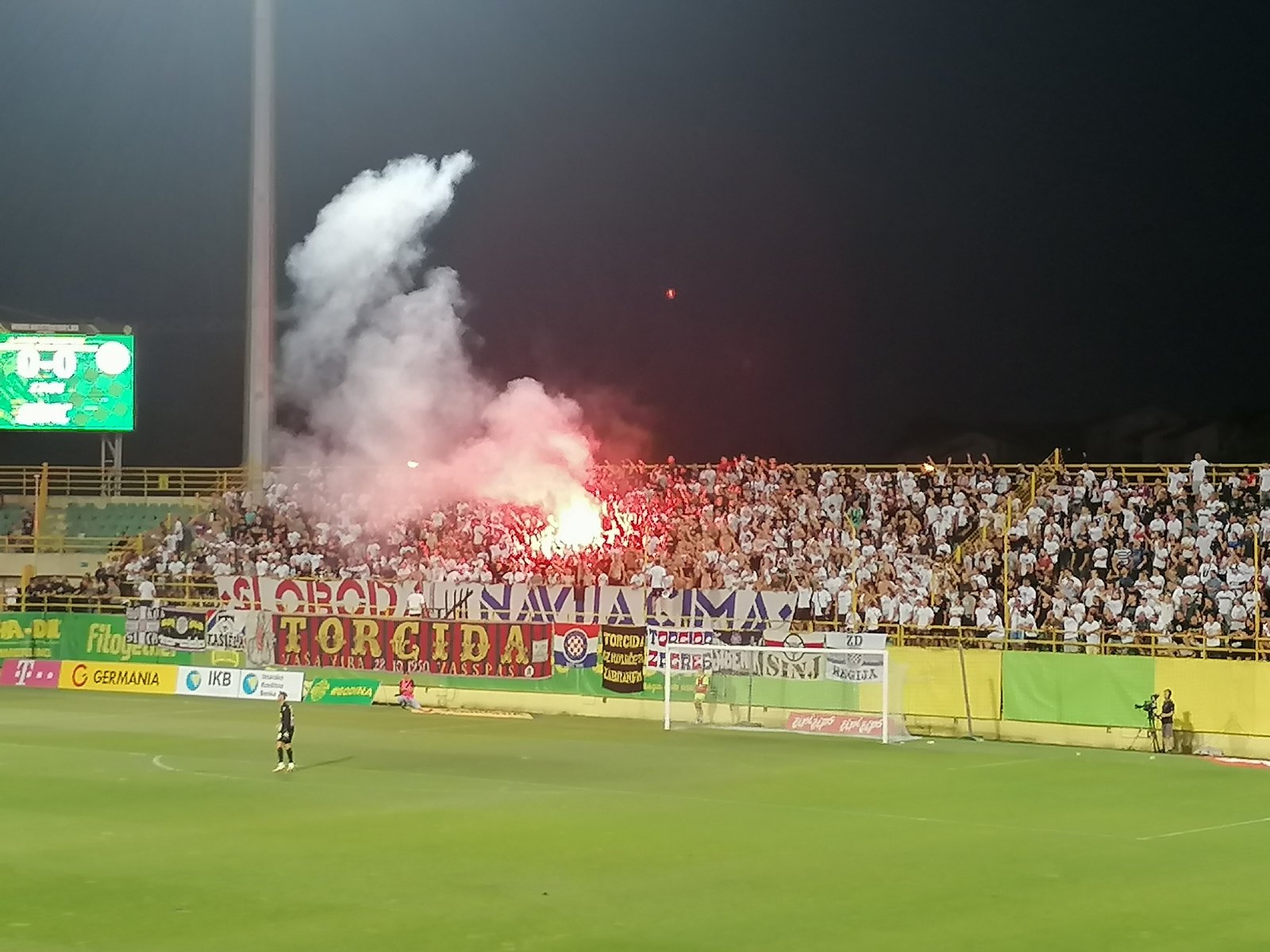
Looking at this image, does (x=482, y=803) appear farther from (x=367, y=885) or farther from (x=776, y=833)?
(x=367, y=885)

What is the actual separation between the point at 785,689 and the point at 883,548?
4.69 metres

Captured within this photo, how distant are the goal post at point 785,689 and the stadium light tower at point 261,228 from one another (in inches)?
695

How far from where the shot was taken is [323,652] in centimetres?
4353

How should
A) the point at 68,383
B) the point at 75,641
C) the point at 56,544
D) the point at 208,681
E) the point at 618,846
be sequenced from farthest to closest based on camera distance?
1. the point at 68,383
2. the point at 56,544
3. the point at 75,641
4. the point at 208,681
5. the point at 618,846

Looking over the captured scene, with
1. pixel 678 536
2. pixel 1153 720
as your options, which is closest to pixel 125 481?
pixel 678 536

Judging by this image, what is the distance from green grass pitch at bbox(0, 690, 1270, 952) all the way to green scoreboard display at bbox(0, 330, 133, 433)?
22.5m

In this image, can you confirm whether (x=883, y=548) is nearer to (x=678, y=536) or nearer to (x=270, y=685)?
(x=678, y=536)

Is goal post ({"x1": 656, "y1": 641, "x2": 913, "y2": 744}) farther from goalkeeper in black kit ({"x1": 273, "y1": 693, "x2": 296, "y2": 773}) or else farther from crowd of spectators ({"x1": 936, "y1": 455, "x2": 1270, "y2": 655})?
goalkeeper in black kit ({"x1": 273, "y1": 693, "x2": 296, "y2": 773})

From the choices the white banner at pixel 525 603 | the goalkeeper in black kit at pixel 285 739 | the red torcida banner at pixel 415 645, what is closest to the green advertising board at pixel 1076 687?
the white banner at pixel 525 603

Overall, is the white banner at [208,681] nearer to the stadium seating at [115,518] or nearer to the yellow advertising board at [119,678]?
the yellow advertising board at [119,678]

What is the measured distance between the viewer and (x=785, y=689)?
3616 cm

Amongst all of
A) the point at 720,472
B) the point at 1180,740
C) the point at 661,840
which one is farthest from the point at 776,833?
the point at 720,472

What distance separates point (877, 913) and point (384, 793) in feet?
36.0

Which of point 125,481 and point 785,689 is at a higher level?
point 125,481
